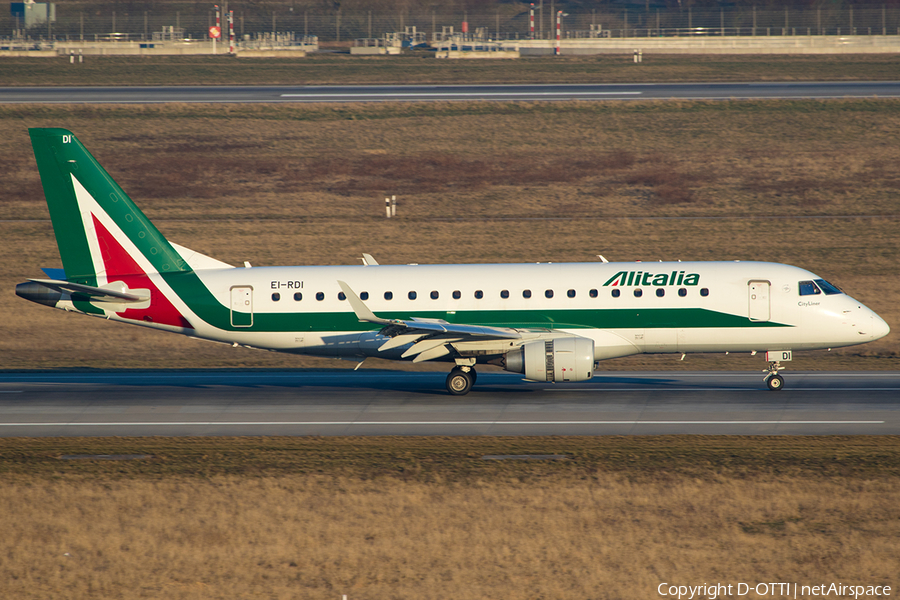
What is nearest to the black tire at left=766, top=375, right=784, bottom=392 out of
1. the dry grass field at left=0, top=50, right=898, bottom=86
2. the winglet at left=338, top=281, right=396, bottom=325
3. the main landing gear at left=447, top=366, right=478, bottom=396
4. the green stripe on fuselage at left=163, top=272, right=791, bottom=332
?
the green stripe on fuselage at left=163, top=272, right=791, bottom=332

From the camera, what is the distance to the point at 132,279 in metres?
32.1

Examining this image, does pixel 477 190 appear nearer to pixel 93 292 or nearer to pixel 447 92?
pixel 447 92

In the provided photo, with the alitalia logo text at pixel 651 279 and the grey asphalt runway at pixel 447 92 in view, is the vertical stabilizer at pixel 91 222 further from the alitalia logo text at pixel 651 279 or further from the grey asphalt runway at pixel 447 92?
the grey asphalt runway at pixel 447 92

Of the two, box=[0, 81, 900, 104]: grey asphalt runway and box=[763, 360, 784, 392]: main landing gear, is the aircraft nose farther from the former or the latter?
box=[0, 81, 900, 104]: grey asphalt runway

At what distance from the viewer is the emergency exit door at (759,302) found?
3073 centimetres

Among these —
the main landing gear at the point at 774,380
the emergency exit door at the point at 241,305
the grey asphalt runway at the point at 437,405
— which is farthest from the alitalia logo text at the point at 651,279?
the emergency exit door at the point at 241,305

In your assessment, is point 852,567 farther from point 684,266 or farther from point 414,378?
point 414,378

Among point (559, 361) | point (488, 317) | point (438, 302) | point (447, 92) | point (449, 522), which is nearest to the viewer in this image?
point (449, 522)

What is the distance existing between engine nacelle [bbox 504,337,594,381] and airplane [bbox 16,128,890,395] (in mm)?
46

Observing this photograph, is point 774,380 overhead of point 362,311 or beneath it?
beneath

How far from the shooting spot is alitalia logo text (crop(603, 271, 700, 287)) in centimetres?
3095

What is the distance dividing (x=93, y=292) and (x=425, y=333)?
A: 1137 centimetres

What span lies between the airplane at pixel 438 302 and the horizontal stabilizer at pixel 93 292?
0.05 metres

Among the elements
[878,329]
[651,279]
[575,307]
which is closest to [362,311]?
[575,307]
